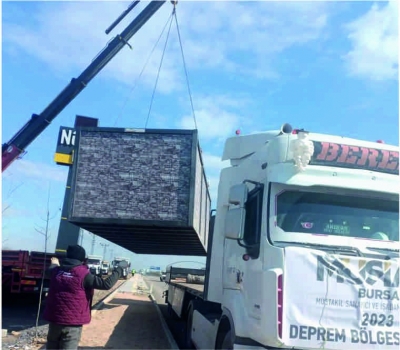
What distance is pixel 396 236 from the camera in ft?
15.6

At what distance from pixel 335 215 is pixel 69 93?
1050 centimetres

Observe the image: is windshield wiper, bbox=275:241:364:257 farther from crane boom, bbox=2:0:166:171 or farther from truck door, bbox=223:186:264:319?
crane boom, bbox=2:0:166:171

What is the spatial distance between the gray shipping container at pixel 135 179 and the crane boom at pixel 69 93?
177 inches

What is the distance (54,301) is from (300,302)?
2.61 meters

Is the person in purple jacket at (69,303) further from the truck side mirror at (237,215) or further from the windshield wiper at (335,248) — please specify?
the windshield wiper at (335,248)

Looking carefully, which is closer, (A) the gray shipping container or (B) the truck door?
(B) the truck door

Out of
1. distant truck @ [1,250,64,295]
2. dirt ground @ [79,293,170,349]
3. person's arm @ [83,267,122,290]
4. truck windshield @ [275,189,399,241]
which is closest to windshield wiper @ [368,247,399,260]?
truck windshield @ [275,189,399,241]

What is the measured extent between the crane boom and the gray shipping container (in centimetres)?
449

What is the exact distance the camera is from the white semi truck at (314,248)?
4.21 meters

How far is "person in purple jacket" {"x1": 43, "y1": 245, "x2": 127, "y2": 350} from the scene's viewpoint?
474cm

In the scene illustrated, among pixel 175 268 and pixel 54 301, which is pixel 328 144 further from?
pixel 175 268

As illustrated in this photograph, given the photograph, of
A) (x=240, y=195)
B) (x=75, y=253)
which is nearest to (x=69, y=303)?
(x=75, y=253)

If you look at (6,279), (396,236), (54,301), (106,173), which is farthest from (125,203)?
(6,279)

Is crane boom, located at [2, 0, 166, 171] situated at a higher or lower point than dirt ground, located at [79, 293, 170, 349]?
higher
